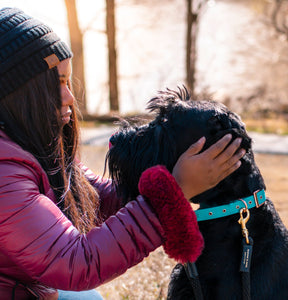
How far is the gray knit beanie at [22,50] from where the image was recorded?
1.57 metres

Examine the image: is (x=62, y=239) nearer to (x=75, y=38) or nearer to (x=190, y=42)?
(x=190, y=42)

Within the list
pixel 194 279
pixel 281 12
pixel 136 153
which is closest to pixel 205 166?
pixel 136 153

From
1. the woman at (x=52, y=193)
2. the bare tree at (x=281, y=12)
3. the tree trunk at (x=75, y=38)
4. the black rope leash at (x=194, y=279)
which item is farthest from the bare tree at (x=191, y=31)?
the black rope leash at (x=194, y=279)

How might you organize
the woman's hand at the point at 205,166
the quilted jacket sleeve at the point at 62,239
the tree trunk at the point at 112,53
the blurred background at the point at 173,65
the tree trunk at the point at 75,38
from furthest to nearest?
1. the tree trunk at the point at 75,38
2. the tree trunk at the point at 112,53
3. the blurred background at the point at 173,65
4. the woman's hand at the point at 205,166
5. the quilted jacket sleeve at the point at 62,239

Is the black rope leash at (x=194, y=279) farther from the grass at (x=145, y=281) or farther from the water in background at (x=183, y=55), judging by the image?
the water in background at (x=183, y=55)

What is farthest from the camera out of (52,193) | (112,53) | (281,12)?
(281,12)

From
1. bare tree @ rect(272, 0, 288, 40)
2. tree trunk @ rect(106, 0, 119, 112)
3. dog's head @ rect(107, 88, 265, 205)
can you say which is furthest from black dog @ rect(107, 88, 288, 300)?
bare tree @ rect(272, 0, 288, 40)

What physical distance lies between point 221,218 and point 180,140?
417 millimetres

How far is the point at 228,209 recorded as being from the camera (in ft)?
5.49

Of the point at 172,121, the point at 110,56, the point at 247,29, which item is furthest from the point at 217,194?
the point at 247,29

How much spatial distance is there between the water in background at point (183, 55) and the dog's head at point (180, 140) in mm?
14577

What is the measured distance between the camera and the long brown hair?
167 cm

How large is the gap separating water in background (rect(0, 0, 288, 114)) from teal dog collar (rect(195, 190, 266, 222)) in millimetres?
14676

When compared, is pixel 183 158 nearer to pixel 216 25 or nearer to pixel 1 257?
pixel 1 257
